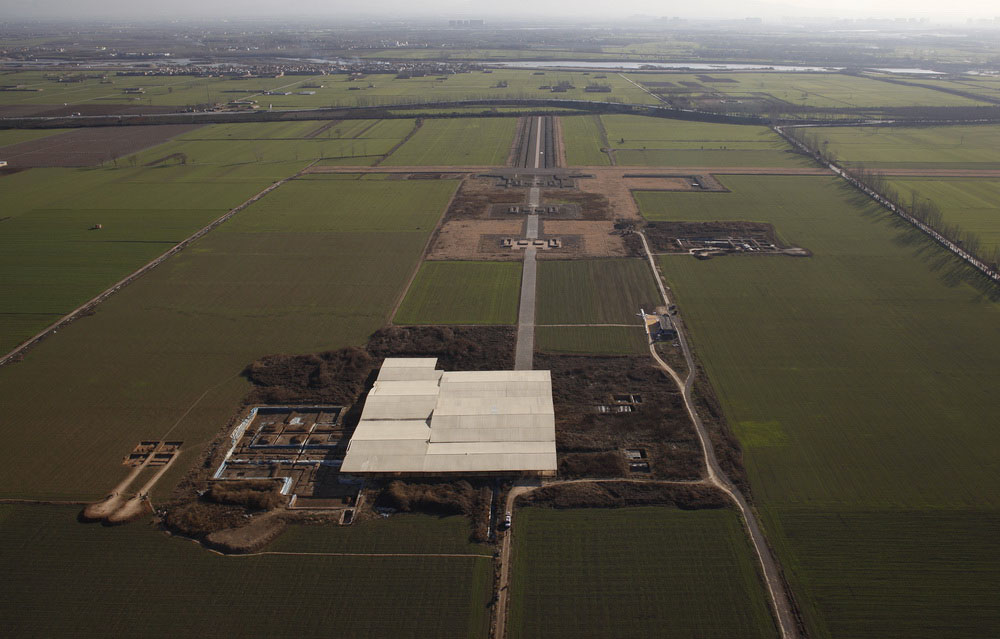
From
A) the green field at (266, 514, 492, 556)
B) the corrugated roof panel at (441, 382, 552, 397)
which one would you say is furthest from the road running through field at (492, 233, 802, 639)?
the corrugated roof panel at (441, 382, 552, 397)

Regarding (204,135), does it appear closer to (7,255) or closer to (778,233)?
(7,255)

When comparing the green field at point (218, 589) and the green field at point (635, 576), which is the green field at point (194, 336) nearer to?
the green field at point (218, 589)

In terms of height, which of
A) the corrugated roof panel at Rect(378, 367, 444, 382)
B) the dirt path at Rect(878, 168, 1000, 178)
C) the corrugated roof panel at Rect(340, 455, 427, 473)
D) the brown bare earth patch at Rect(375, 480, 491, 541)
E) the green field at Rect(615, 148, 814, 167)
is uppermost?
the green field at Rect(615, 148, 814, 167)

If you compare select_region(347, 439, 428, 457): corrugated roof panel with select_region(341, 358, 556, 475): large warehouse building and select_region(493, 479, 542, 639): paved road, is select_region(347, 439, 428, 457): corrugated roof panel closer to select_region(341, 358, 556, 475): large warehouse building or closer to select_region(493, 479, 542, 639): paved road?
select_region(341, 358, 556, 475): large warehouse building

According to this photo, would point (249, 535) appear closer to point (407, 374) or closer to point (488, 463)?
point (488, 463)

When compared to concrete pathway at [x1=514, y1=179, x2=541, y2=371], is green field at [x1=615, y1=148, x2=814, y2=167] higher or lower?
higher

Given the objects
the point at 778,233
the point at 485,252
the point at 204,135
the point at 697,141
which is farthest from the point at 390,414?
the point at 204,135
